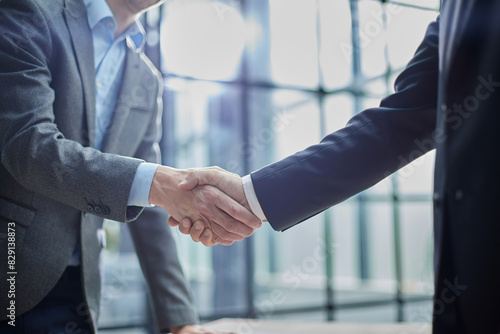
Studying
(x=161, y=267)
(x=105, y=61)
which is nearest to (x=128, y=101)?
(x=105, y=61)

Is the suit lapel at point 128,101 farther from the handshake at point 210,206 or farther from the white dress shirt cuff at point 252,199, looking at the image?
the white dress shirt cuff at point 252,199

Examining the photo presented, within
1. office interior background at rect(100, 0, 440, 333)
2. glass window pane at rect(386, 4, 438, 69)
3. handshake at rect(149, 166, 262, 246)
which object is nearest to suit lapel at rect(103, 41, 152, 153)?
handshake at rect(149, 166, 262, 246)

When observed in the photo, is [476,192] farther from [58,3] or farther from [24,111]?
[58,3]

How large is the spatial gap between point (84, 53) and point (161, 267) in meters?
0.78

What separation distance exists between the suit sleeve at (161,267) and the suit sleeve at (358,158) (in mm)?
475

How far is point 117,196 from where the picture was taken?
49.1 inches

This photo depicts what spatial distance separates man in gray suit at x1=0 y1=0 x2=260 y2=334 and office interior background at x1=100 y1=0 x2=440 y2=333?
80.8 inches

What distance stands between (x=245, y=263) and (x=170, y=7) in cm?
235

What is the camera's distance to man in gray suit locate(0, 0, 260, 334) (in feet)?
4.03

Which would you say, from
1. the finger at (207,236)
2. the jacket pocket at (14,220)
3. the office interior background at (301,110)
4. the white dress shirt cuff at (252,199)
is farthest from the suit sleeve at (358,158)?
the office interior background at (301,110)

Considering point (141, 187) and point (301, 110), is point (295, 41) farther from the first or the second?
point (141, 187)

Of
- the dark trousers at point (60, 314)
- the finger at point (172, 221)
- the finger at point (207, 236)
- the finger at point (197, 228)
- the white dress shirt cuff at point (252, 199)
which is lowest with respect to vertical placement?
the dark trousers at point (60, 314)

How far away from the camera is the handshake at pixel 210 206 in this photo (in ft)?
4.95

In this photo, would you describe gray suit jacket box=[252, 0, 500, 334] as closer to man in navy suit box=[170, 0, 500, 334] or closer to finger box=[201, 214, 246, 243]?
man in navy suit box=[170, 0, 500, 334]
